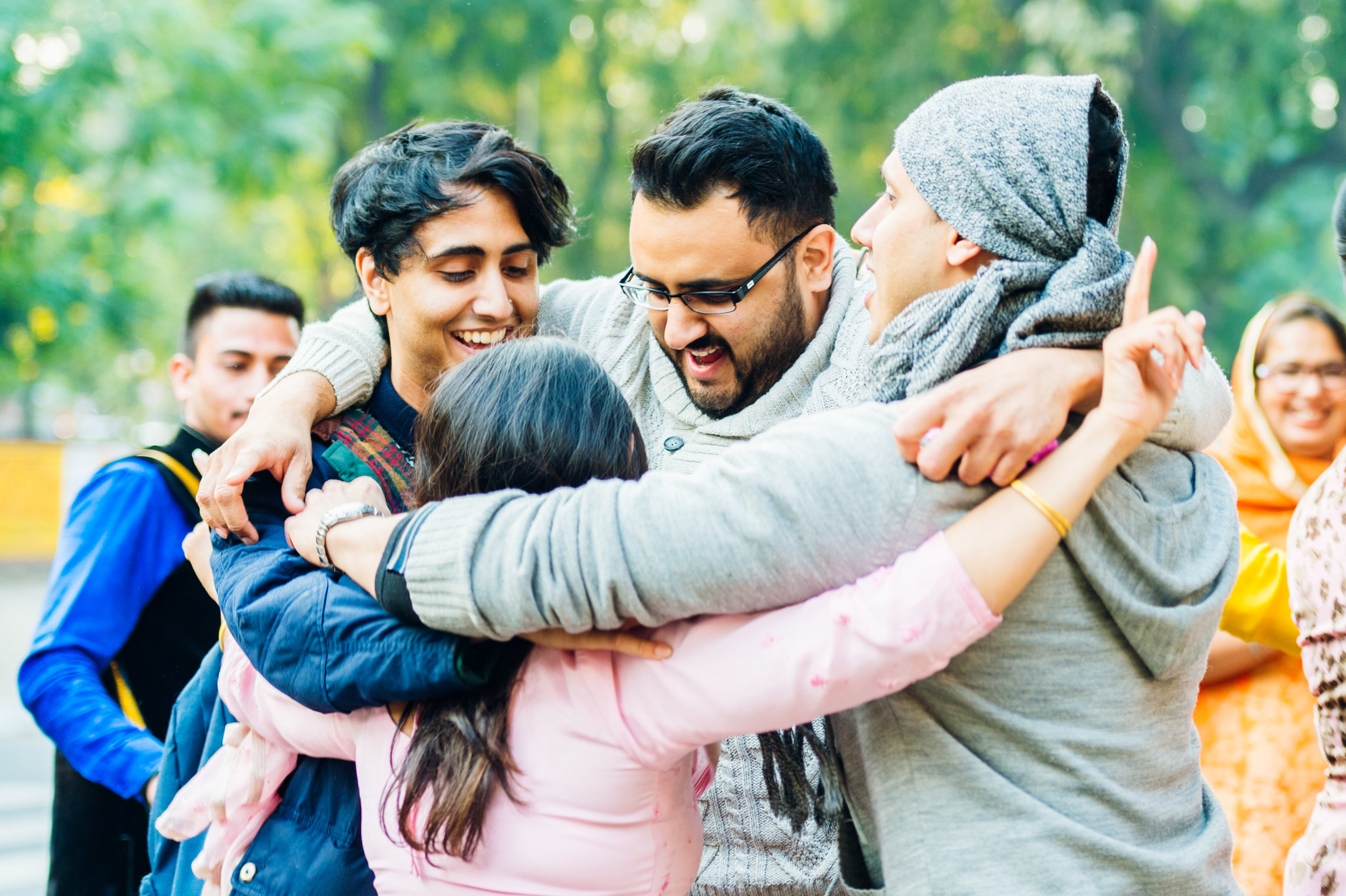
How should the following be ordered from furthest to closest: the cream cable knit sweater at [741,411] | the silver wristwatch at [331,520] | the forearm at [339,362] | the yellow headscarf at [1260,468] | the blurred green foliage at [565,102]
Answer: the blurred green foliage at [565,102] → the yellow headscarf at [1260,468] → the forearm at [339,362] → the cream cable knit sweater at [741,411] → the silver wristwatch at [331,520]

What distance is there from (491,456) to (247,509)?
2.03 ft

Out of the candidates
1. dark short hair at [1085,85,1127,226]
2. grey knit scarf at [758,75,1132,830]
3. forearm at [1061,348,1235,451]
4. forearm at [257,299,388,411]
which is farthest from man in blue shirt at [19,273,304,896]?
dark short hair at [1085,85,1127,226]

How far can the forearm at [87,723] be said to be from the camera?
273 cm

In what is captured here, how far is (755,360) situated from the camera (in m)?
2.48

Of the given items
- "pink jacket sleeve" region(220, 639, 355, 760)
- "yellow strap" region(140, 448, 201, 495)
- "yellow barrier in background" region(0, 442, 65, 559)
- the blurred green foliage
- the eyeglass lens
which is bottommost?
"yellow barrier in background" region(0, 442, 65, 559)

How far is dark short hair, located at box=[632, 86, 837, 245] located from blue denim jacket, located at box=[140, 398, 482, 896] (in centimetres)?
100

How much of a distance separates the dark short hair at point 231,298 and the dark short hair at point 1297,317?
10.6 feet

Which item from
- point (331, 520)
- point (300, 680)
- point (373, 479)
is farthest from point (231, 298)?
point (300, 680)

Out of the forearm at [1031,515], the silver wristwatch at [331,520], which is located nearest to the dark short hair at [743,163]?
the silver wristwatch at [331,520]

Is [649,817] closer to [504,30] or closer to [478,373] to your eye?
[478,373]

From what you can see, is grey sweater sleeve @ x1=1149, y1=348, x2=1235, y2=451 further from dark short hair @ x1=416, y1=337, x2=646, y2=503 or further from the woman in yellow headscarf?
the woman in yellow headscarf

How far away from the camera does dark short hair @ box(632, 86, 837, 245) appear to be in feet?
8.34

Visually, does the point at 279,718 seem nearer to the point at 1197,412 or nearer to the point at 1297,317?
the point at 1197,412

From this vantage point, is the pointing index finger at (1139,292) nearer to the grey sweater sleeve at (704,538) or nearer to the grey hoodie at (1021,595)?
the grey hoodie at (1021,595)
